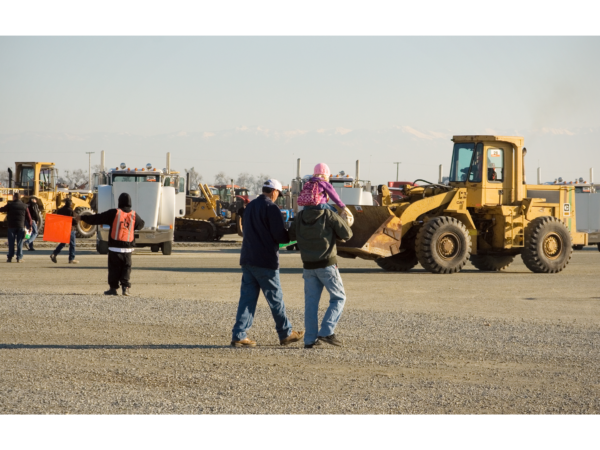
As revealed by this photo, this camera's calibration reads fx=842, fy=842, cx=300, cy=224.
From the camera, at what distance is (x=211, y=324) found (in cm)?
1142

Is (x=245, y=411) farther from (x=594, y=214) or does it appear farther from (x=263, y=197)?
(x=594, y=214)

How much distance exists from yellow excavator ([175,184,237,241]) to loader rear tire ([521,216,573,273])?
16830 mm

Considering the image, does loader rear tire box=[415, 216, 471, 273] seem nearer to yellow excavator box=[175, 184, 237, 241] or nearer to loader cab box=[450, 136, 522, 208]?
loader cab box=[450, 136, 522, 208]

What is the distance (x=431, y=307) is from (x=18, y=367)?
728 centimetres

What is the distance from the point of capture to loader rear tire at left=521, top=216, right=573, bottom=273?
2116cm

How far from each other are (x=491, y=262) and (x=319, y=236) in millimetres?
13964

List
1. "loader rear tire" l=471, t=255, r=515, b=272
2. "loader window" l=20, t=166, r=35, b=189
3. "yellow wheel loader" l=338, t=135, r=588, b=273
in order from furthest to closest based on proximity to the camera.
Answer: "loader window" l=20, t=166, r=35, b=189
"loader rear tire" l=471, t=255, r=515, b=272
"yellow wheel loader" l=338, t=135, r=588, b=273

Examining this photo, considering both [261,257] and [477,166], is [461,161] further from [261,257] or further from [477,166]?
[261,257]

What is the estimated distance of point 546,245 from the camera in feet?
70.4

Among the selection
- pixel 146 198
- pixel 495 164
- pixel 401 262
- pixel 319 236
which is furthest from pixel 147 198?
pixel 319 236

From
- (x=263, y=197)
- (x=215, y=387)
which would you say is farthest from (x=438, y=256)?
(x=215, y=387)

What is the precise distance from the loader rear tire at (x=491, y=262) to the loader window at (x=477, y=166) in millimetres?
2267

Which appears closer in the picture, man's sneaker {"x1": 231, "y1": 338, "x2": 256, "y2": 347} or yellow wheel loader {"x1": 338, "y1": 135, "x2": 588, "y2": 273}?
man's sneaker {"x1": 231, "y1": 338, "x2": 256, "y2": 347}

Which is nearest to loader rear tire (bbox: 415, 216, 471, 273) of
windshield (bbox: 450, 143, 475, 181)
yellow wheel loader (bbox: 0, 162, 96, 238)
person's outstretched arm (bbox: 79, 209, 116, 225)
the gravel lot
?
windshield (bbox: 450, 143, 475, 181)
